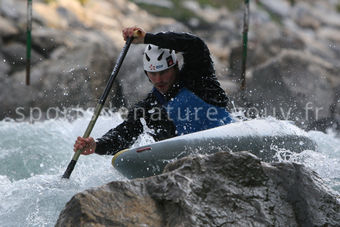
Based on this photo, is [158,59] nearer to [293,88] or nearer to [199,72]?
[199,72]

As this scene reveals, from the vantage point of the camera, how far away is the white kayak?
4.13 m

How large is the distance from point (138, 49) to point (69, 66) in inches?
55.2

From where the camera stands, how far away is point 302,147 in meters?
5.10

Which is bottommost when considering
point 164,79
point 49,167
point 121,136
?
point 49,167

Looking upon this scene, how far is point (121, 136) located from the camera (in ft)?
16.2

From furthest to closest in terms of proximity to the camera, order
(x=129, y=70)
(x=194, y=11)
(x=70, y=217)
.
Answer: (x=194, y=11) → (x=129, y=70) → (x=70, y=217)

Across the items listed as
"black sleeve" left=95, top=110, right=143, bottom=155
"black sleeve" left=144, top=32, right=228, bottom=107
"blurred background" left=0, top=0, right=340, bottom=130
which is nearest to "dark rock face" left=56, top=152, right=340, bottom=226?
"black sleeve" left=95, top=110, right=143, bottom=155

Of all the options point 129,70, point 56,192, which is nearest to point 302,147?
point 56,192

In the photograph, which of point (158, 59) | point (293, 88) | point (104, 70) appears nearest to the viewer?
point (158, 59)

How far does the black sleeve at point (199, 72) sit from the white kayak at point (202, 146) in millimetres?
494

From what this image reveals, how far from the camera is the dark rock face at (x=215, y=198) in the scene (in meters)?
2.87

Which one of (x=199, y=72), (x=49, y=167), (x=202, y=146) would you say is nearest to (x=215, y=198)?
(x=202, y=146)

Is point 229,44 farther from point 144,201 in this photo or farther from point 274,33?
point 144,201

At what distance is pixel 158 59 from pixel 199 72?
38cm
